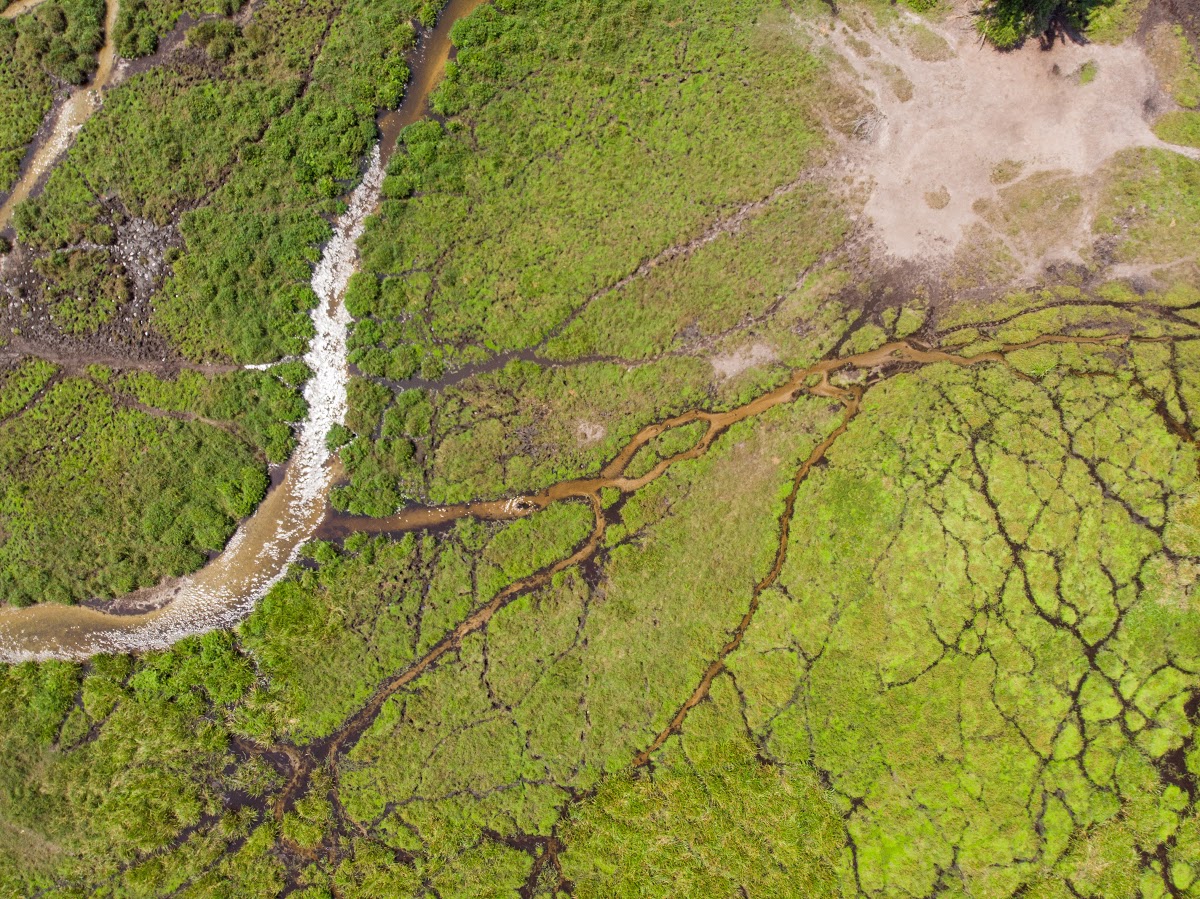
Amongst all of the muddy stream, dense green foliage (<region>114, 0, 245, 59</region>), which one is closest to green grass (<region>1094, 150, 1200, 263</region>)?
the muddy stream

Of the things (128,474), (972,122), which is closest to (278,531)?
(128,474)

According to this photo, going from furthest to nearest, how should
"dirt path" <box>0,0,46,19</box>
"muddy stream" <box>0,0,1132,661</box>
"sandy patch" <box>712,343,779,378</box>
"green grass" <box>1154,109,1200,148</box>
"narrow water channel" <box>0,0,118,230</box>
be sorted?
"dirt path" <box>0,0,46,19</box>
"narrow water channel" <box>0,0,118,230</box>
"muddy stream" <box>0,0,1132,661</box>
"sandy patch" <box>712,343,779,378</box>
"green grass" <box>1154,109,1200,148</box>

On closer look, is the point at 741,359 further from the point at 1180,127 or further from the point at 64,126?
the point at 64,126

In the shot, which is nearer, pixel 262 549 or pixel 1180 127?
pixel 1180 127

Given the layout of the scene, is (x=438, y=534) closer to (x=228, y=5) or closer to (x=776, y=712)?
(x=776, y=712)

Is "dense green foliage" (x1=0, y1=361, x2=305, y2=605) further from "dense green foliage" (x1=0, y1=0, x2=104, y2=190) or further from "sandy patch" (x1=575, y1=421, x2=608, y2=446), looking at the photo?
"sandy patch" (x1=575, y1=421, x2=608, y2=446)

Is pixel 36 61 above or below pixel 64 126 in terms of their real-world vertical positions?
above

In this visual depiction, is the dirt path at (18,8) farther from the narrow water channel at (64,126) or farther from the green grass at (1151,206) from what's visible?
the green grass at (1151,206)
